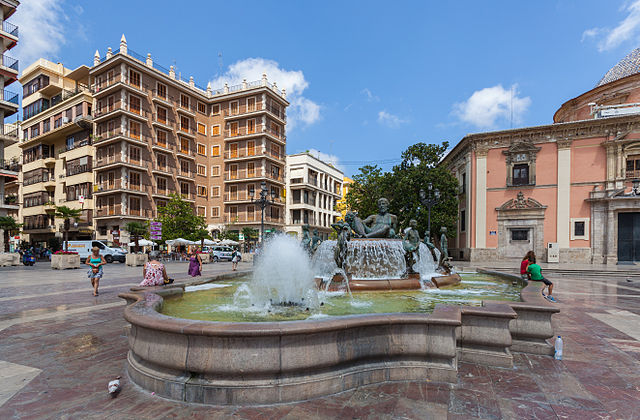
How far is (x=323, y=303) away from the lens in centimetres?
605

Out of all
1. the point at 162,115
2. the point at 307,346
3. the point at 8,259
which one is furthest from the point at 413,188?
the point at 8,259

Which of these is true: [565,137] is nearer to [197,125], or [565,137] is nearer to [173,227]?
[173,227]

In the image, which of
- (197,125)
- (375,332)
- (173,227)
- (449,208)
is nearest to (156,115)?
(197,125)

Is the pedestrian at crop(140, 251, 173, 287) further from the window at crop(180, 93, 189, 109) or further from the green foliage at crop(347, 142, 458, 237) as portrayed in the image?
the window at crop(180, 93, 189, 109)

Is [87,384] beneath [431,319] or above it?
beneath

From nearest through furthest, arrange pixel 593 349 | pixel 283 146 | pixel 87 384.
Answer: pixel 87 384 < pixel 593 349 < pixel 283 146

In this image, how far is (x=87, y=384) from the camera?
359 centimetres

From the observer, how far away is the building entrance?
23750mm

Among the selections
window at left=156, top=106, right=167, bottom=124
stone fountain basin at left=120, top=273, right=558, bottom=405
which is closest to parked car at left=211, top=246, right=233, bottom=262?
window at left=156, top=106, right=167, bottom=124

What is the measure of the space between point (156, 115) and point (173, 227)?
14630mm

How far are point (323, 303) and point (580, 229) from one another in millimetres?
27415

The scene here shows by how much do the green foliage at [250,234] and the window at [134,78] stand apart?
18997 millimetres

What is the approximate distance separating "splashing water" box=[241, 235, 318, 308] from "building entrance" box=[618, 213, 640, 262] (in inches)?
1128

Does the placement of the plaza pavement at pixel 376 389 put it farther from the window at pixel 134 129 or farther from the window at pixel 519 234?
the window at pixel 134 129
